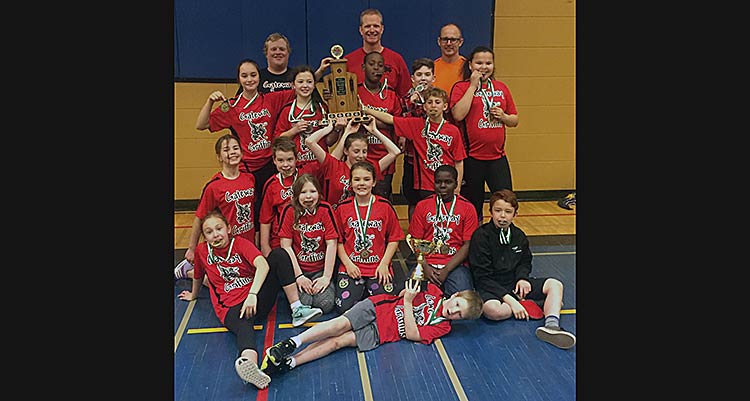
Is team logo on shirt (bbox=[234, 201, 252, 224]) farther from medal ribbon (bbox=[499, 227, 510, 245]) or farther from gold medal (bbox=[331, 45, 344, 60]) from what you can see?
medal ribbon (bbox=[499, 227, 510, 245])

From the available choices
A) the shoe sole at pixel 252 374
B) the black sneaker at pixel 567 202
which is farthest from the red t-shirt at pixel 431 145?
the black sneaker at pixel 567 202

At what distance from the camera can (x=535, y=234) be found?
774 centimetres

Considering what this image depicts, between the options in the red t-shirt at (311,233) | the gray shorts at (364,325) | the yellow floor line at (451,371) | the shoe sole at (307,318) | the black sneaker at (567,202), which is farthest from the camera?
the black sneaker at (567,202)

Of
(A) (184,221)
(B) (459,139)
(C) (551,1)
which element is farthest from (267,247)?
(C) (551,1)

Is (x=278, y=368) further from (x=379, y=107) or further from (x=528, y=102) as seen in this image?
(x=528, y=102)

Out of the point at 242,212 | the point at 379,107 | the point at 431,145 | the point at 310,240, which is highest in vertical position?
the point at 379,107

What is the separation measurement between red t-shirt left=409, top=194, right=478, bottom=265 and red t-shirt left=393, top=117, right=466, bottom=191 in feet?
1.54

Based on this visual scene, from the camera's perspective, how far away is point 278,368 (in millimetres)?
4320

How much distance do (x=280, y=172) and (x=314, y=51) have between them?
3.21 metres

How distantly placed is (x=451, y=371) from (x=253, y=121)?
3112mm

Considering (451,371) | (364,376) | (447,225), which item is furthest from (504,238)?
(364,376)

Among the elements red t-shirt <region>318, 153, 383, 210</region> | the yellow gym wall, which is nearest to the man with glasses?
red t-shirt <region>318, 153, 383, 210</region>

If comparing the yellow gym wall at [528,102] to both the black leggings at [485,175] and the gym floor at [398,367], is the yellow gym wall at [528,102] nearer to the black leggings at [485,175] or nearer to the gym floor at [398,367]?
the black leggings at [485,175]

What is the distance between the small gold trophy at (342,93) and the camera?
564 cm
